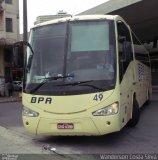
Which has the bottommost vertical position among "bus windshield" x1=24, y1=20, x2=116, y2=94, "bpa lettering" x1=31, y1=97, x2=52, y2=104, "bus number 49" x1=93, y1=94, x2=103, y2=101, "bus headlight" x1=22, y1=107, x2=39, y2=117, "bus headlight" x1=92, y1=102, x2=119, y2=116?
"bus headlight" x1=22, y1=107, x2=39, y2=117

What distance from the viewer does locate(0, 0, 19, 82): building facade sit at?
4193 cm

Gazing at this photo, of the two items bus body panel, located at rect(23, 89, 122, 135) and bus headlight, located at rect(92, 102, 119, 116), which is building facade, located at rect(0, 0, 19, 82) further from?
bus headlight, located at rect(92, 102, 119, 116)

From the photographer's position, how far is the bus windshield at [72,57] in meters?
9.88

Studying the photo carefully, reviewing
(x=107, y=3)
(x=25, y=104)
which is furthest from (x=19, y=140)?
(x=107, y=3)

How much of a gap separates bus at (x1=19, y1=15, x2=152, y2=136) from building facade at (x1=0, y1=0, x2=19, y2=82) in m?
31.3

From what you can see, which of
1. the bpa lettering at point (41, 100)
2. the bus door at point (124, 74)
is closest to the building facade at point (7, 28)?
the bus door at point (124, 74)

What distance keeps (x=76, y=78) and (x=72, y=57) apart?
1.81ft

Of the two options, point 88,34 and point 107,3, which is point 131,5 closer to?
point 107,3

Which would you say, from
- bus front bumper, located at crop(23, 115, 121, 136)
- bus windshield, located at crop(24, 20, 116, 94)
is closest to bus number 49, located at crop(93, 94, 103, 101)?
bus windshield, located at crop(24, 20, 116, 94)

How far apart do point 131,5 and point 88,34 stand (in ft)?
54.1

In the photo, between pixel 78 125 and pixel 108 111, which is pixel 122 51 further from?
pixel 78 125

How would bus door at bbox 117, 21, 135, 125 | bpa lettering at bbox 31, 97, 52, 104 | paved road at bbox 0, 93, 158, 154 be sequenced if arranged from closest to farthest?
paved road at bbox 0, 93, 158, 154
bpa lettering at bbox 31, 97, 52, 104
bus door at bbox 117, 21, 135, 125

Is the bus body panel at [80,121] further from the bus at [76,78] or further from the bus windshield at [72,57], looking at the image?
the bus windshield at [72,57]

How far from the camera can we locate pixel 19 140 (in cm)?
1109
